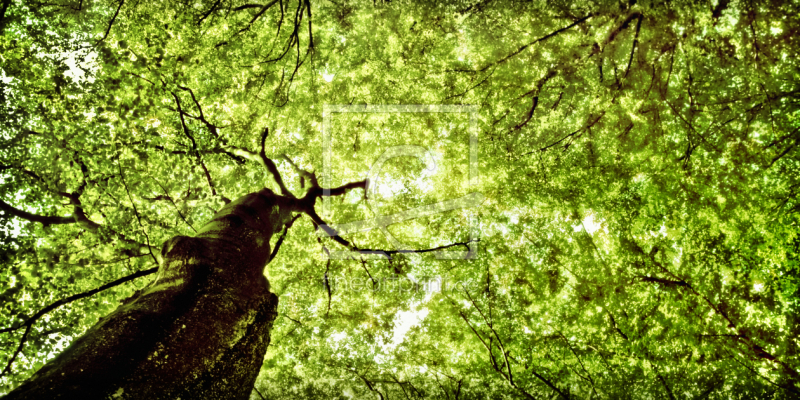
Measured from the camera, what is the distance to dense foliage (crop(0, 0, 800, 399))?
192 inches

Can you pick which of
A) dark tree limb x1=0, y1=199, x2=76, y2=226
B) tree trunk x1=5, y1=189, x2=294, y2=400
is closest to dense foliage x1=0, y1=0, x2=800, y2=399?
dark tree limb x1=0, y1=199, x2=76, y2=226

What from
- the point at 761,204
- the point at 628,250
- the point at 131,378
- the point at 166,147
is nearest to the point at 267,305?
the point at 131,378

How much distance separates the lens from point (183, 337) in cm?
238

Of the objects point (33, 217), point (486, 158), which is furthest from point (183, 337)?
point (486, 158)

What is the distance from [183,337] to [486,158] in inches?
263

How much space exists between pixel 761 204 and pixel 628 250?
2257 millimetres

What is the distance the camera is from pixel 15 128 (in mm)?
5246

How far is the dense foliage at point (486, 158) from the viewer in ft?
16.0

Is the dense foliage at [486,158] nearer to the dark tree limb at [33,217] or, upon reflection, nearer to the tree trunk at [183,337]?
the dark tree limb at [33,217]

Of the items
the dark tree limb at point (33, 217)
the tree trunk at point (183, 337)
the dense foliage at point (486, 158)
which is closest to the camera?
the tree trunk at point (183, 337)

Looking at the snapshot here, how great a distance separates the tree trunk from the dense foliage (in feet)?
9.02

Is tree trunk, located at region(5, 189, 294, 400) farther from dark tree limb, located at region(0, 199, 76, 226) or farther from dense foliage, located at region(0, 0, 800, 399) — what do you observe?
dark tree limb, located at region(0, 199, 76, 226)

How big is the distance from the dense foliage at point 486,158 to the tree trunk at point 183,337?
2.75m

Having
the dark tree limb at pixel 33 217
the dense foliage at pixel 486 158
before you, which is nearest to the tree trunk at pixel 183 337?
the dense foliage at pixel 486 158
